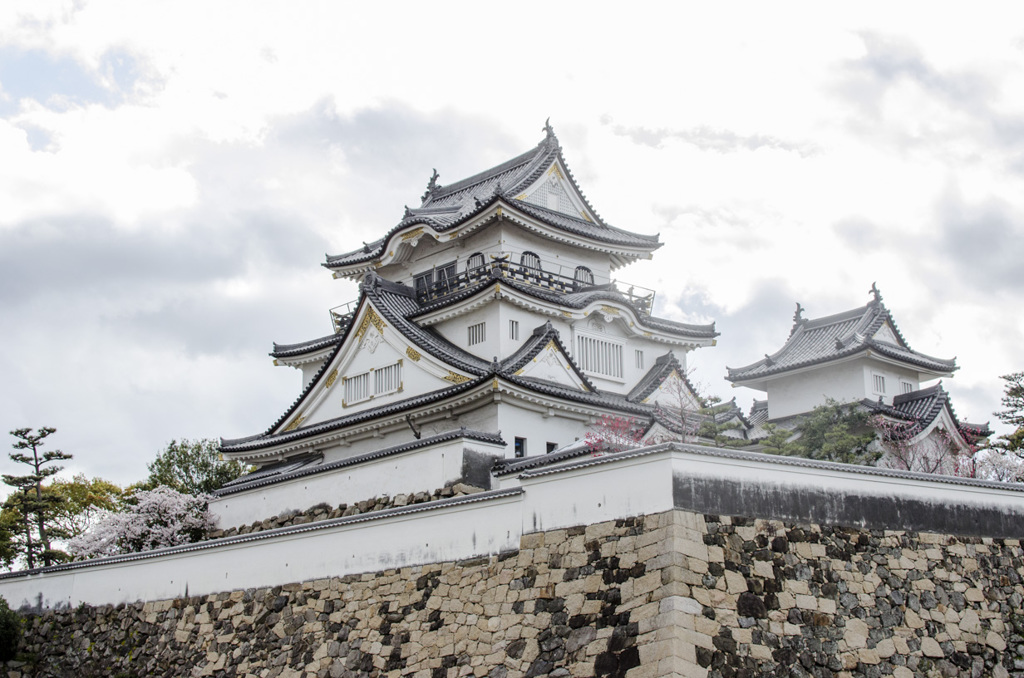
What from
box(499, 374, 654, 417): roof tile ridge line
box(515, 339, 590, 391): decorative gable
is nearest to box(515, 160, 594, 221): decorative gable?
box(515, 339, 590, 391): decorative gable

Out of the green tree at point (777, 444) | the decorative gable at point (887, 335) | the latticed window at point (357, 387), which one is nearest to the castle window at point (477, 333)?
the latticed window at point (357, 387)

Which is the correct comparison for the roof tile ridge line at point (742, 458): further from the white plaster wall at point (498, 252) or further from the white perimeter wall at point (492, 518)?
the white plaster wall at point (498, 252)

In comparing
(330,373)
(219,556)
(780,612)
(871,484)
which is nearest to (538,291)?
(330,373)

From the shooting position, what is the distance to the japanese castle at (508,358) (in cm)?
2692

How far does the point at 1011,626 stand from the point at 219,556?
15.3 m

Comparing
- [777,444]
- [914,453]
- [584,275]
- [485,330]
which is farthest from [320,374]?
[914,453]

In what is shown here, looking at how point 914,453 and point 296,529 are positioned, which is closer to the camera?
point 296,529

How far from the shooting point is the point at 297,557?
2038 centimetres

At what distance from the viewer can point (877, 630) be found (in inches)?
618

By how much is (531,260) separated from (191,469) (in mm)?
18461

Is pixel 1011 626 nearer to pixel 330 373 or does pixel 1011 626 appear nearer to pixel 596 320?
pixel 596 320

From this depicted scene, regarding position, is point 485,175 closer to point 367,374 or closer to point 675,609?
point 367,374

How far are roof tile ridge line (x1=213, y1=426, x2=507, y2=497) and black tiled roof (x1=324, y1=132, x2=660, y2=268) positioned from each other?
8.92m

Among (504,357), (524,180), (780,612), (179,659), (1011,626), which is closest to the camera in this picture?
(780,612)
